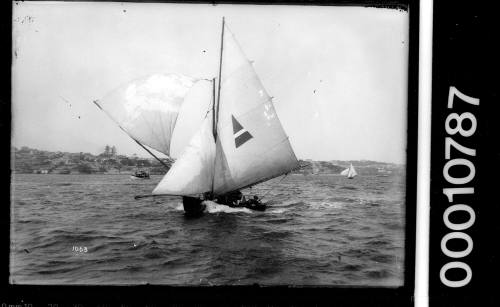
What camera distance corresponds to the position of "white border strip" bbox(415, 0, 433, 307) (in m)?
2.53

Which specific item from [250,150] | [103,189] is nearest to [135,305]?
[103,189]

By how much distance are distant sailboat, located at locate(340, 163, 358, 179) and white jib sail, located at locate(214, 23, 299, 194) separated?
408 mm

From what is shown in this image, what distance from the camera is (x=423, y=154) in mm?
2545

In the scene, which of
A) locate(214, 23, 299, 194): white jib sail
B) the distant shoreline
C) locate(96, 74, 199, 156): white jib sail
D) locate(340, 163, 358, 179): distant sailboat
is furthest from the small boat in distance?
locate(340, 163, 358, 179): distant sailboat

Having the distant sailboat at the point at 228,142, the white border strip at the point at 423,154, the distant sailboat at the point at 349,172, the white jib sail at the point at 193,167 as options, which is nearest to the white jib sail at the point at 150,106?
the distant sailboat at the point at 228,142

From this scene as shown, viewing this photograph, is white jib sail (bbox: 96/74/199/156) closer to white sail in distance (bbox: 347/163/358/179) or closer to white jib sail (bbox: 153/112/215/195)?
white jib sail (bbox: 153/112/215/195)

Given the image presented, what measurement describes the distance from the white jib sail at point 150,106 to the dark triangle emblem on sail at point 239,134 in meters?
0.56

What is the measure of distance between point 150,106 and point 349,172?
6.02 feet

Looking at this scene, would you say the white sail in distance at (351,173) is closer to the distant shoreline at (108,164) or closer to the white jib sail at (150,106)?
the distant shoreline at (108,164)

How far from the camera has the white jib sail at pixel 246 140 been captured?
279cm
